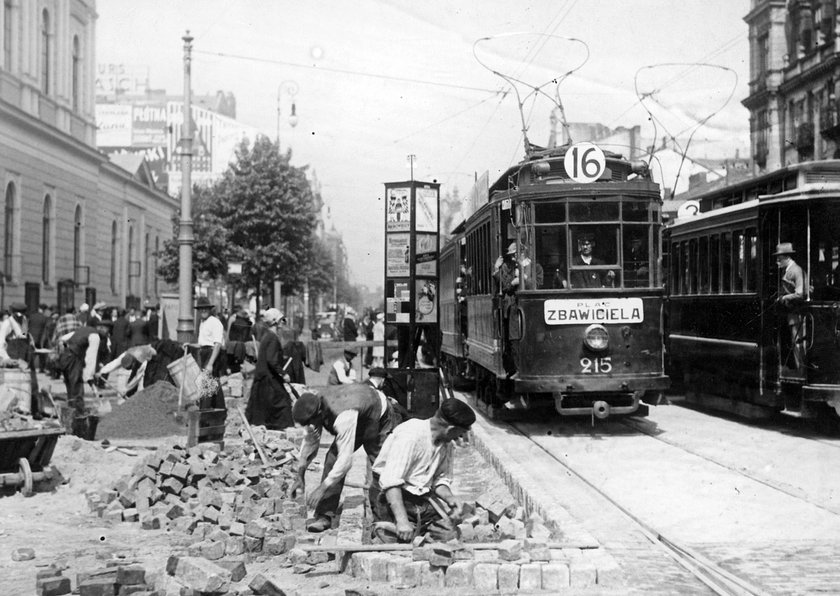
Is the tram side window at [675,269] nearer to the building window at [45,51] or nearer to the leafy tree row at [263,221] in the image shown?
the leafy tree row at [263,221]

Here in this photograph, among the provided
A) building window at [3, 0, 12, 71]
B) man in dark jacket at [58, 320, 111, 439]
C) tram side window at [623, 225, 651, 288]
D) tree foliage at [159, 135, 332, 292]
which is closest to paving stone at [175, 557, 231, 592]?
tram side window at [623, 225, 651, 288]

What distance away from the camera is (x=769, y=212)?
13.2m

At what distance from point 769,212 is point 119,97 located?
95.9 metres

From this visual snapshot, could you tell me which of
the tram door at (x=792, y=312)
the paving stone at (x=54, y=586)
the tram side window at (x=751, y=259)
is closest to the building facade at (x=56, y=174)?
the tram side window at (x=751, y=259)

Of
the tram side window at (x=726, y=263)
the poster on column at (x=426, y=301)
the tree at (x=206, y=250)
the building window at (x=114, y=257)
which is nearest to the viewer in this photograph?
the poster on column at (x=426, y=301)

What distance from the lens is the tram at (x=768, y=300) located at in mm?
12484

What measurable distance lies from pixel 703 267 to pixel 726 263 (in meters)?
0.99

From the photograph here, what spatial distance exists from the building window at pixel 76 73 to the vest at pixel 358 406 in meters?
38.8

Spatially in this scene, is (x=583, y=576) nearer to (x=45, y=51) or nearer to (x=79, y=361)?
(x=79, y=361)

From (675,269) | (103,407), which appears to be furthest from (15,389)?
(675,269)

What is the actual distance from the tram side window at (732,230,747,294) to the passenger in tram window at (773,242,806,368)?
113 centimetres

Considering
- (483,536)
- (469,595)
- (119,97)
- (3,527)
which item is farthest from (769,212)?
(119,97)

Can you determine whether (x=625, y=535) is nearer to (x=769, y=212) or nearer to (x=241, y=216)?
(x=769, y=212)

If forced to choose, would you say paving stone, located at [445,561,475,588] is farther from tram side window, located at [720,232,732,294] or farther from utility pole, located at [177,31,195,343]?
utility pole, located at [177,31,195,343]
